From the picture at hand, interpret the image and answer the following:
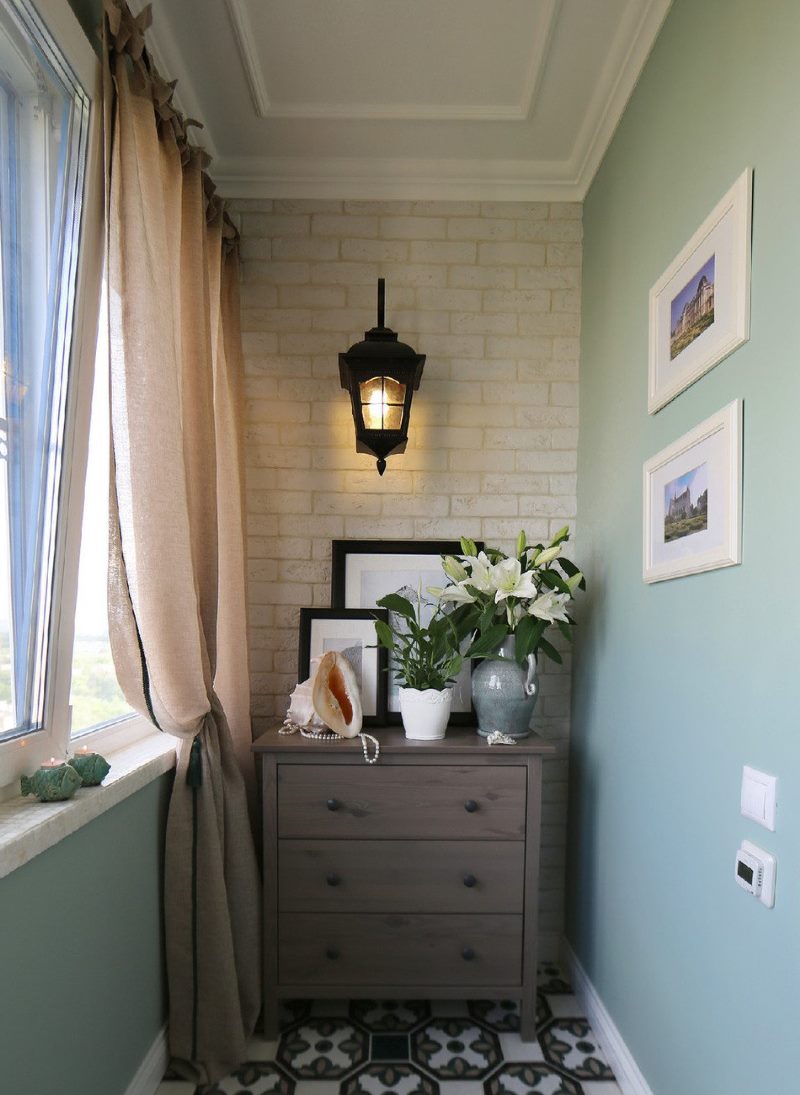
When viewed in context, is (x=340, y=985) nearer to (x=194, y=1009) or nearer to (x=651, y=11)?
(x=194, y=1009)

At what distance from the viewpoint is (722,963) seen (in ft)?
4.57

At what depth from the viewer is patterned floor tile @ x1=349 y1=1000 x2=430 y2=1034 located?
7.32 feet

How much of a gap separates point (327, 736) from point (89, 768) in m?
0.81

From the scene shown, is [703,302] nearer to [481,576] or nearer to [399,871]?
[481,576]

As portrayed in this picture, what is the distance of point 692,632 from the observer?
160 cm

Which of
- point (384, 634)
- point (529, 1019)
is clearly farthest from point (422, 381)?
point (529, 1019)

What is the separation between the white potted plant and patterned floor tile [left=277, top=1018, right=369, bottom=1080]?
0.85 metres

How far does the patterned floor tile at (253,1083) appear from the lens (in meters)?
1.94

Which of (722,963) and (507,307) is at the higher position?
(507,307)

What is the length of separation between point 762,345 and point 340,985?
6.49ft

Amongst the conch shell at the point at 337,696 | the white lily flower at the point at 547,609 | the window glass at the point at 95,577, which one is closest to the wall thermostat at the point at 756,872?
the white lily flower at the point at 547,609

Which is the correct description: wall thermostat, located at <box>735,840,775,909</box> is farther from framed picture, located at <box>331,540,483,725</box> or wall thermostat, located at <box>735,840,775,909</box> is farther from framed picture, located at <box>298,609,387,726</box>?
framed picture, located at <box>331,540,483,725</box>

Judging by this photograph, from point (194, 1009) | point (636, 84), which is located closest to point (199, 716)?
point (194, 1009)

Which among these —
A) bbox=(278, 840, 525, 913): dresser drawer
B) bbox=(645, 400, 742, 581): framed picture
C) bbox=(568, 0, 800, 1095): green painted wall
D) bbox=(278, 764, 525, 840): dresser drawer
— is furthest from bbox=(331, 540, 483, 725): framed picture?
bbox=(645, 400, 742, 581): framed picture
